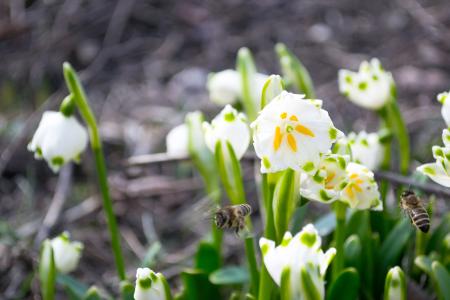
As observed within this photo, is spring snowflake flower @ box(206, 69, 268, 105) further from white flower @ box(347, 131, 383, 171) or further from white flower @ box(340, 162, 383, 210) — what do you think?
white flower @ box(340, 162, 383, 210)

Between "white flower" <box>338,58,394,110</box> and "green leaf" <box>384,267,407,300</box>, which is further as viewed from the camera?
"white flower" <box>338,58,394,110</box>

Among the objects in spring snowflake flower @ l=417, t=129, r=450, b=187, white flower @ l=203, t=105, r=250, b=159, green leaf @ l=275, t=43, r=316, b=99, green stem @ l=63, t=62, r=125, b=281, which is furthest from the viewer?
green leaf @ l=275, t=43, r=316, b=99

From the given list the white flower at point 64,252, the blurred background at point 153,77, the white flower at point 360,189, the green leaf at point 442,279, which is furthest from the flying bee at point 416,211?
the blurred background at point 153,77

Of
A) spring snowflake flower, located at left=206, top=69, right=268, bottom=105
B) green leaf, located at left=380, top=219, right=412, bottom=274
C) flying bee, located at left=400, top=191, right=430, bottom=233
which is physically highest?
flying bee, located at left=400, top=191, right=430, bottom=233

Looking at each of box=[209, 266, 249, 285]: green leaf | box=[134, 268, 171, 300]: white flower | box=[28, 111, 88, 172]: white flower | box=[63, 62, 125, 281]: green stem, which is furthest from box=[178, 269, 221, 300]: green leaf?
box=[28, 111, 88, 172]: white flower

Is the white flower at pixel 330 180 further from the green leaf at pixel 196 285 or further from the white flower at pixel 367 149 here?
the green leaf at pixel 196 285

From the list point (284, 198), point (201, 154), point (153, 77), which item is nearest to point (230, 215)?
point (284, 198)

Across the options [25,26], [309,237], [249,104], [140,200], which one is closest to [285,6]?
[25,26]
